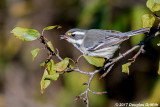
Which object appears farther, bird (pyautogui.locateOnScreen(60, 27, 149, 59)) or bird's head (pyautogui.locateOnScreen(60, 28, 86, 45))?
bird's head (pyautogui.locateOnScreen(60, 28, 86, 45))

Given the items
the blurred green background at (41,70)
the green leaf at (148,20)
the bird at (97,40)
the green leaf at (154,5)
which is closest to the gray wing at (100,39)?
the bird at (97,40)

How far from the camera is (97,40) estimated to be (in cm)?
442

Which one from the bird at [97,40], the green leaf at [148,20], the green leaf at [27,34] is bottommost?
the bird at [97,40]

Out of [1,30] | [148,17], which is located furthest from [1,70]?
[148,17]

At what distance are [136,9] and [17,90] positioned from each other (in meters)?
4.28

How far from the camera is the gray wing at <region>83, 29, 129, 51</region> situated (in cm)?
414

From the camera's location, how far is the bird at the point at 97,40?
412 centimetres

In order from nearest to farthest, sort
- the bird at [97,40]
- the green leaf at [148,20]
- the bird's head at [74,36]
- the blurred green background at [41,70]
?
the green leaf at [148,20]
the bird at [97,40]
the bird's head at [74,36]
the blurred green background at [41,70]

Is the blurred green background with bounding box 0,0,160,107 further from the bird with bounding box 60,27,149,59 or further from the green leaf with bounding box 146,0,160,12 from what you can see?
the green leaf with bounding box 146,0,160,12

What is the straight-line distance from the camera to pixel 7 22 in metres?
7.50

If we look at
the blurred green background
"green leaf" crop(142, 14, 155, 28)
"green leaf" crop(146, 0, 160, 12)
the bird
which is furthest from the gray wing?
the blurred green background

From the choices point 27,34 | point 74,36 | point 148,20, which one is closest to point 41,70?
point 74,36

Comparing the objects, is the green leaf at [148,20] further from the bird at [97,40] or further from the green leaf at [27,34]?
the green leaf at [27,34]

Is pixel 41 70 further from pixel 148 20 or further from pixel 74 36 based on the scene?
pixel 148 20
